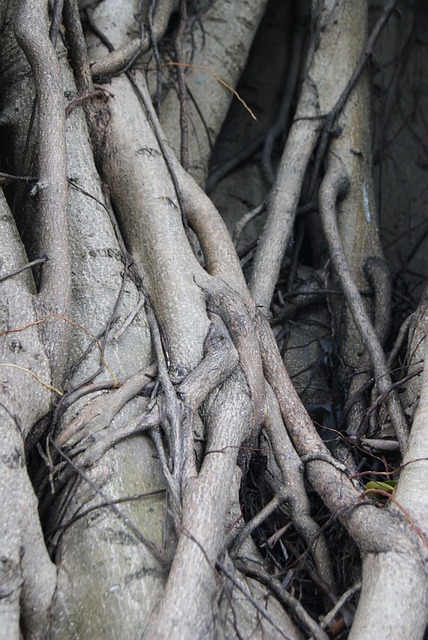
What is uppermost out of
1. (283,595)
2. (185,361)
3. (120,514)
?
(185,361)

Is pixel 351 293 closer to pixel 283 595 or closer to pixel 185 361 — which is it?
pixel 185 361

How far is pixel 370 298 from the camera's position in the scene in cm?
282

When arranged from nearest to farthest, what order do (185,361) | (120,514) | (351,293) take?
(120,514) → (185,361) → (351,293)

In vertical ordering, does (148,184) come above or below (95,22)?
below

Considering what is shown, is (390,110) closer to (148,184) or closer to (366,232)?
(366,232)

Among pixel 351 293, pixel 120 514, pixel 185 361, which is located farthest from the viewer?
pixel 351 293

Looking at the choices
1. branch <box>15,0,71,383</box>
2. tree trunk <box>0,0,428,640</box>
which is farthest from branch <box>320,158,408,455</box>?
branch <box>15,0,71,383</box>

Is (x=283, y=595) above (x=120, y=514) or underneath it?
underneath

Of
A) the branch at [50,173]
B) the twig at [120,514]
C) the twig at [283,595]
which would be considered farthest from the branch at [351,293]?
the branch at [50,173]

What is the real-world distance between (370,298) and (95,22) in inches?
53.2

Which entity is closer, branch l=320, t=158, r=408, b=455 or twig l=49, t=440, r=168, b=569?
twig l=49, t=440, r=168, b=569

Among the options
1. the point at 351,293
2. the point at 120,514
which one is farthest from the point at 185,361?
the point at 351,293

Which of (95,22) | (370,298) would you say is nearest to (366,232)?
(370,298)

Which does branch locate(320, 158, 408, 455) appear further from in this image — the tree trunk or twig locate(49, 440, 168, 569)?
twig locate(49, 440, 168, 569)
